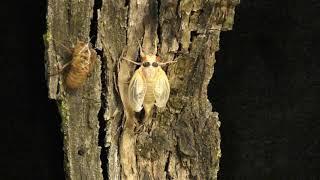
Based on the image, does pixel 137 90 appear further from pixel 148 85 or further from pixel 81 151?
pixel 81 151

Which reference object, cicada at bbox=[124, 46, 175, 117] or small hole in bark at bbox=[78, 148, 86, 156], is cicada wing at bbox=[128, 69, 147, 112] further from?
small hole in bark at bbox=[78, 148, 86, 156]

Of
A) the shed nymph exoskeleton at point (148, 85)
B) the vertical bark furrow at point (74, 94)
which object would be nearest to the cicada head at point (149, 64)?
the shed nymph exoskeleton at point (148, 85)

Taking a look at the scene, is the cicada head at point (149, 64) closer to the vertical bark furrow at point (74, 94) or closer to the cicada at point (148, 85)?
the cicada at point (148, 85)

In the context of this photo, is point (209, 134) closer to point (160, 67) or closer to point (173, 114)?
point (173, 114)

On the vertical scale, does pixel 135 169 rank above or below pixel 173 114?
below

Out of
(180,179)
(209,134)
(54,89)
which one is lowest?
(180,179)

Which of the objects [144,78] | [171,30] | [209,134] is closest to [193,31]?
[171,30]
